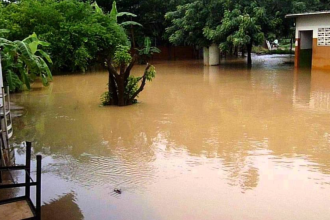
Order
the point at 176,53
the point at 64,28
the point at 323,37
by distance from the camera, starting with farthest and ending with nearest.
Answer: the point at 176,53, the point at 323,37, the point at 64,28

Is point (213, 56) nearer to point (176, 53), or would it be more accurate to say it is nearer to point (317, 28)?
point (317, 28)

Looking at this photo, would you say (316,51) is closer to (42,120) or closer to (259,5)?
(259,5)

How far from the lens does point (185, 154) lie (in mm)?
7328

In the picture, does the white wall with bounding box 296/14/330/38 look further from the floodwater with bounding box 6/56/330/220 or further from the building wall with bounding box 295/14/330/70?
the floodwater with bounding box 6/56/330/220

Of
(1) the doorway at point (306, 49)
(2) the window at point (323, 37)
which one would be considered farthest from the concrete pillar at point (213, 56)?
(2) the window at point (323, 37)

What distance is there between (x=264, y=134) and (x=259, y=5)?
1426cm

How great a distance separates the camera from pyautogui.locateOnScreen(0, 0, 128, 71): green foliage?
16594 mm

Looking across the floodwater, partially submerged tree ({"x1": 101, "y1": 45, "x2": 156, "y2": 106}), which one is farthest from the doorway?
partially submerged tree ({"x1": 101, "y1": 45, "x2": 156, "y2": 106})

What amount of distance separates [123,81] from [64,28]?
6.97 meters

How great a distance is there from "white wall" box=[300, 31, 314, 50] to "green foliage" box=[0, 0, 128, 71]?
9.87m

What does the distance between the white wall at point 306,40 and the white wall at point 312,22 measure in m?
0.49

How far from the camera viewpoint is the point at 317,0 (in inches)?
842

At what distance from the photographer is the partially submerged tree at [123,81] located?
11.1m

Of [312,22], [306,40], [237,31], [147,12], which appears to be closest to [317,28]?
[312,22]
